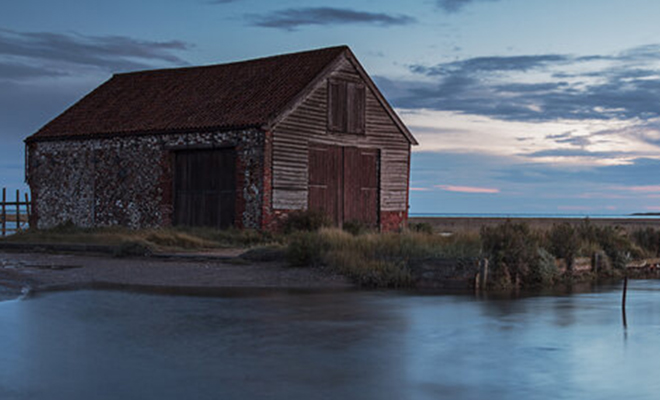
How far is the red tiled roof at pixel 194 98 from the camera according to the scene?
27.7 m

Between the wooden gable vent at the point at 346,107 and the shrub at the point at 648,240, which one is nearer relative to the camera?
the shrub at the point at 648,240

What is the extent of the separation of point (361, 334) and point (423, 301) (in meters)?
3.88

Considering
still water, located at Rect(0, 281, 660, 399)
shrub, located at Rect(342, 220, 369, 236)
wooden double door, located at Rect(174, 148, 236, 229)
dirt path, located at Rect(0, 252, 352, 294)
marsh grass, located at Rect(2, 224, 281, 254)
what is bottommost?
still water, located at Rect(0, 281, 660, 399)

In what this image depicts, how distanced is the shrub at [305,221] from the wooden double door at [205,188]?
6.38 ft

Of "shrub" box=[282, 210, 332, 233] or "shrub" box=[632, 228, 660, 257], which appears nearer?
"shrub" box=[632, 228, 660, 257]

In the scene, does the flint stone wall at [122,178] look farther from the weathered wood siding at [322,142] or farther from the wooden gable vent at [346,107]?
the wooden gable vent at [346,107]

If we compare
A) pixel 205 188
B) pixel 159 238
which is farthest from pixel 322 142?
pixel 159 238

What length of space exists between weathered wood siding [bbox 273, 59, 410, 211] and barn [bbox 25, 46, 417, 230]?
0.14 ft

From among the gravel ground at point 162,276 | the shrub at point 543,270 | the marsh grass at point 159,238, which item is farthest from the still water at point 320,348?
the marsh grass at point 159,238

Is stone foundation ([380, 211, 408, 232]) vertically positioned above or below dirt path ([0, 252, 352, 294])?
above

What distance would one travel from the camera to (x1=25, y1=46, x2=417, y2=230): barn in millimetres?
26688

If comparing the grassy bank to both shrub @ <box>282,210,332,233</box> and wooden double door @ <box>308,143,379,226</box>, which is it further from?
wooden double door @ <box>308,143,379,226</box>

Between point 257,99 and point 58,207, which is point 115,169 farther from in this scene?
point 257,99

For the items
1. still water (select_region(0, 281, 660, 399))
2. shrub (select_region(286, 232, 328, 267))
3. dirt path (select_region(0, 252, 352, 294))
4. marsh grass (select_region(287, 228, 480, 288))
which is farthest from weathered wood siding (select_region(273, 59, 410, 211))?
still water (select_region(0, 281, 660, 399))
